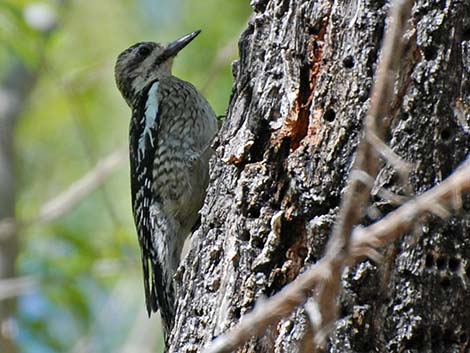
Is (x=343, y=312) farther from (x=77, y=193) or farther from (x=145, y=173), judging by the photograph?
(x=77, y=193)

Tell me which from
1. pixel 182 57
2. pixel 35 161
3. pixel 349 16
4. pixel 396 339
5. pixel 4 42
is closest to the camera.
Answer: pixel 396 339

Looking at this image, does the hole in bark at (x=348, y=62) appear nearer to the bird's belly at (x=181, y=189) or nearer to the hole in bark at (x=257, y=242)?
the hole in bark at (x=257, y=242)

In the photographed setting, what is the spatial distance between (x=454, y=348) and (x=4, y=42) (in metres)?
4.58

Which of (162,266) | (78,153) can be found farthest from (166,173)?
(78,153)

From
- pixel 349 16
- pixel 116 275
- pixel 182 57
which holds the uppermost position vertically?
pixel 182 57

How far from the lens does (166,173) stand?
4848 millimetres

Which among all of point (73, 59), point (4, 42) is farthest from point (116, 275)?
point (73, 59)

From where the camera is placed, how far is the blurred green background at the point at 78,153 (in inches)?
247

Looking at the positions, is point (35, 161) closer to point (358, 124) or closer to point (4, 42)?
point (4, 42)

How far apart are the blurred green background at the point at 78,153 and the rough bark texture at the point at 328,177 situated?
2.49 meters

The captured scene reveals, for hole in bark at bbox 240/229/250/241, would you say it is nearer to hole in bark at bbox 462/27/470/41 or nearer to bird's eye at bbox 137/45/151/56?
hole in bark at bbox 462/27/470/41

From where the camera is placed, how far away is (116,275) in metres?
7.00

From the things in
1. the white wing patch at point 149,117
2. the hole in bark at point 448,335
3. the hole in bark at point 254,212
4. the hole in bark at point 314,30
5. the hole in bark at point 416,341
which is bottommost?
the hole in bark at point 448,335

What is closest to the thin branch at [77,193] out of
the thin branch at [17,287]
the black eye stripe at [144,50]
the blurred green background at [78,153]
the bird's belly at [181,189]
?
the blurred green background at [78,153]
